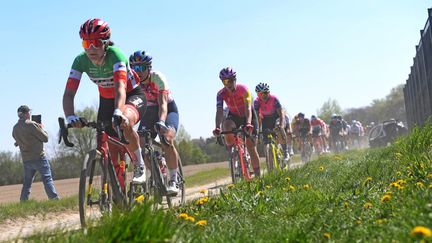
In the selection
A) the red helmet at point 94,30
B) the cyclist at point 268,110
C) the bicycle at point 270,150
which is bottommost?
the bicycle at point 270,150

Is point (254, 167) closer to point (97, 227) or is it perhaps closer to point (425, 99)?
point (425, 99)

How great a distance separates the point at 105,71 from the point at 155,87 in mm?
1849

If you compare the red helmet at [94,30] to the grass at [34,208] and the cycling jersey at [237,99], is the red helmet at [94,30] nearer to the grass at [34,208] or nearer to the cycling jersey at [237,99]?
the grass at [34,208]

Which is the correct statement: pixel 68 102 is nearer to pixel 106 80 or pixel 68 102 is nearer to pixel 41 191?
pixel 106 80

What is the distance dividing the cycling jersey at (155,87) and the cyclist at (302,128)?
14.9 m

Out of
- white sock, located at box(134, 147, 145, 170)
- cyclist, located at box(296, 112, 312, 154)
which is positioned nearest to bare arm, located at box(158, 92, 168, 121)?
white sock, located at box(134, 147, 145, 170)

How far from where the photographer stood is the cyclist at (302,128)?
22844 millimetres

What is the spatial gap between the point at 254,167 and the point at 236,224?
269 inches

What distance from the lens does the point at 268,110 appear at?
14.0 m

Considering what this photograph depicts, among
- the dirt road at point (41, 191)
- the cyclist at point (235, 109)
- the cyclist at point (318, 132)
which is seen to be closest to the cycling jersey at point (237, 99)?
the cyclist at point (235, 109)

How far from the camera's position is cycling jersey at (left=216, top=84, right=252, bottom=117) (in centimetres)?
1056

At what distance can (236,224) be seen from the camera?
13.6ft

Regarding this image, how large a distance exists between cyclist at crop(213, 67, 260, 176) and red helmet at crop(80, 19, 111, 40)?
4536 mm

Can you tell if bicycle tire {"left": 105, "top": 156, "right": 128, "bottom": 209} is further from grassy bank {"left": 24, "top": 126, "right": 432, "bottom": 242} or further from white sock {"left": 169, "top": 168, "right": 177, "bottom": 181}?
white sock {"left": 169, "top": 168, "right": 177, "bottom": 181}
